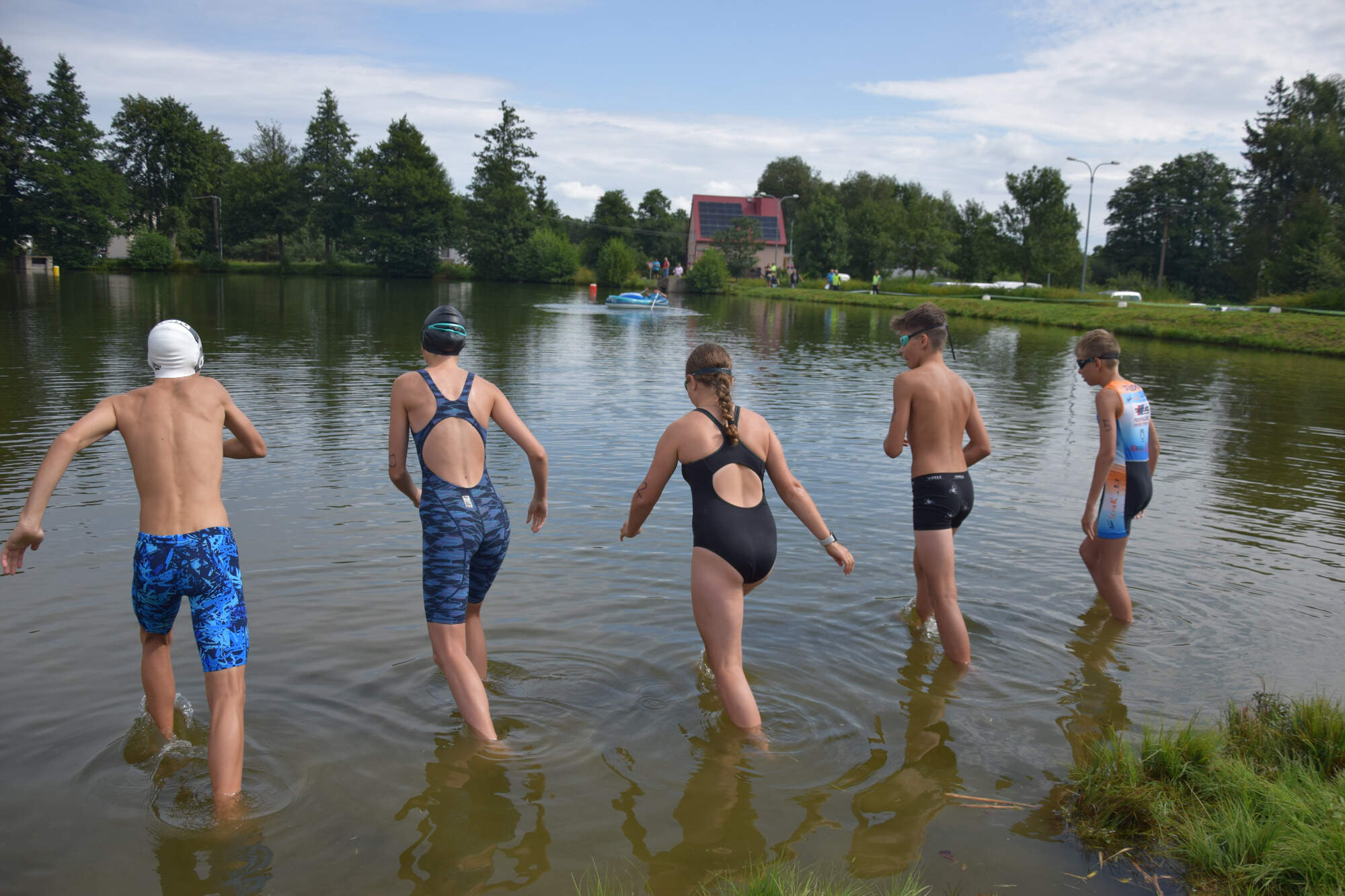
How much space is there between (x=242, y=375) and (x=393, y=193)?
73369 millimetres

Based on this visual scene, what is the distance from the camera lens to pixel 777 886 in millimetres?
3229

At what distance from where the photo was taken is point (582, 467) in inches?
428

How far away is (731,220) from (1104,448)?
90.0 metres

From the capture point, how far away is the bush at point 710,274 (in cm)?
6969

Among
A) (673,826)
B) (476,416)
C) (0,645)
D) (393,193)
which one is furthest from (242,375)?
(393,193)

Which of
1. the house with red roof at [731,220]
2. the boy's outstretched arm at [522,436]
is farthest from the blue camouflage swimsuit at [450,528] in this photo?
the house with red roof at [731,220]

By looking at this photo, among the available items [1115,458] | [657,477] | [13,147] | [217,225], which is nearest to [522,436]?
[657,477]

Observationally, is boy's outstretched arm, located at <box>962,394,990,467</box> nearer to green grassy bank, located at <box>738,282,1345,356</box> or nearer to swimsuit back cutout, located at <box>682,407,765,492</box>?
swimsuit back cutout, located at <box>682,407,765,492</box>

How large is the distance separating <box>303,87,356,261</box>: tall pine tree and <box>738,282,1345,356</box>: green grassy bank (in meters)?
58.5

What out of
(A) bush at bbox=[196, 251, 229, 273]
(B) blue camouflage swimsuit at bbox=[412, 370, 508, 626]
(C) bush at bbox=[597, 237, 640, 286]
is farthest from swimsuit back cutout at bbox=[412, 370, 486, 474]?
(A) bush at bbox=[196, 251, 229, 273]

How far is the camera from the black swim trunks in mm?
5547

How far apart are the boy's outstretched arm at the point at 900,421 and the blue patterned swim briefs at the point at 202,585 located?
11.9 feet

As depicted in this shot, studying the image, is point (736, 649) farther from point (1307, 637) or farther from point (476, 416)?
point (1307, 637)

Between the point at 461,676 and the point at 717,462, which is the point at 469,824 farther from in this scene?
the point at 717,462
